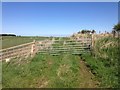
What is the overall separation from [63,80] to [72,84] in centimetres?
71

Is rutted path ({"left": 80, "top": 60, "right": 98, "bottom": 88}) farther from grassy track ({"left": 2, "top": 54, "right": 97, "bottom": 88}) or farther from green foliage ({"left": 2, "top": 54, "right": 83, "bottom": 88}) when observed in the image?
green foliage ({"left": 2, "top": 54, "right": 83, "bottom": 88})

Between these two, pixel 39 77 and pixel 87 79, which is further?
pixel 39 77

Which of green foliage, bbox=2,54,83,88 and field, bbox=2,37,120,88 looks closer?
field, bbox=2,37,120,88

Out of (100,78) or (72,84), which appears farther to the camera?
(100,78)

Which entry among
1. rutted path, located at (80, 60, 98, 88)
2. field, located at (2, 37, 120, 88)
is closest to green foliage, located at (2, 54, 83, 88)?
field, located at (2, 37, 120, 88)

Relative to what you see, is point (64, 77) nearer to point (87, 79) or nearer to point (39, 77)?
point (87, 79)

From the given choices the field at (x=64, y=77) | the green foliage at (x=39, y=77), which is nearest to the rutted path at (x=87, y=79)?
the field at (x=64, y=77)

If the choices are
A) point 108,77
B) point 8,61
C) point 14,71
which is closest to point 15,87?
point 14,71

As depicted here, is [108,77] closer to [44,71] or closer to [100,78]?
[100,78]

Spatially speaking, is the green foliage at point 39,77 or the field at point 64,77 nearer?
the field at point 64,77

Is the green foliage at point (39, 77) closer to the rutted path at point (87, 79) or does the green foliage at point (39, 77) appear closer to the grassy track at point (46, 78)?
the grassy track at point (46, 78)

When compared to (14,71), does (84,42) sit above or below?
above

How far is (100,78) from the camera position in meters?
11.4

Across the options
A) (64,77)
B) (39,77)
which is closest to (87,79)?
(64,77)
